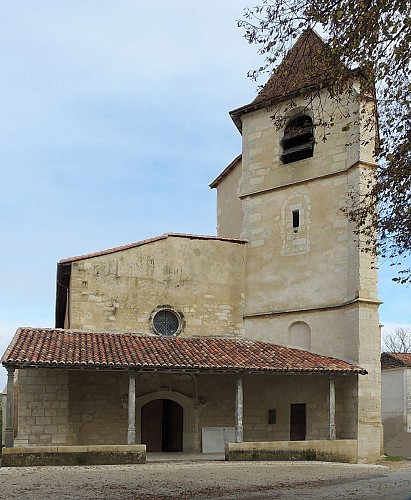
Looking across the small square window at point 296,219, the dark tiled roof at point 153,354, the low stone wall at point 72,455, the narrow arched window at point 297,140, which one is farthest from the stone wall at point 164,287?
the low stone wall at point 72,455

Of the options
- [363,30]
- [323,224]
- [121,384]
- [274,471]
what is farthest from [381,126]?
[121,384]

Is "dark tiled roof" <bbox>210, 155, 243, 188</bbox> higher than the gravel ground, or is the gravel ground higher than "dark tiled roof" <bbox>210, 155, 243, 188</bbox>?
"dark tiled roof" <bbox>210, 155, 243, 188</bbox>

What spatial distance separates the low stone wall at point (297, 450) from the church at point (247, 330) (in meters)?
0.03

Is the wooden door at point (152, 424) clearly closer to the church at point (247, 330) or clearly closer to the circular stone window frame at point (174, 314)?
the church at point (247, 330)

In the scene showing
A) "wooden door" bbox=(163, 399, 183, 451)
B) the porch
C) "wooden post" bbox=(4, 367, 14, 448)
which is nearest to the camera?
"wooden post" bbox=(4, 367, 14, 448)

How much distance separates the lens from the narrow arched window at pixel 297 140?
61.8 ft

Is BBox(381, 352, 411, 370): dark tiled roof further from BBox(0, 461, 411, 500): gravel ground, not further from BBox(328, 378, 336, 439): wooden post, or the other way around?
BBox(0, 461, 411, 500): gravel ground

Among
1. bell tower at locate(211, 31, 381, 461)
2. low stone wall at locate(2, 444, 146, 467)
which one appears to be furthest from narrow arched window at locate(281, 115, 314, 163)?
low stone wall at locate(2, 444, 146, 467)

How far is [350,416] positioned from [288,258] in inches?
181

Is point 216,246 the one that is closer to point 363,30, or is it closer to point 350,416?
point 350,416

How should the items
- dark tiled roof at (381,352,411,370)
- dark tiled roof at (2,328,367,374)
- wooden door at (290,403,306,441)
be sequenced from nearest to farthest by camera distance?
dark tiled roof at (2,328,367,374) → wooden door at (290,403,306,441) → dark tiled roof at (381,352,411,370)

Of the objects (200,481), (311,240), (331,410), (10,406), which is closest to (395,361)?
(311,240)

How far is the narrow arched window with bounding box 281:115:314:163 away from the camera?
741 inches

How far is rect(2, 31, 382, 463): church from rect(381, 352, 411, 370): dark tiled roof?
8945mm
